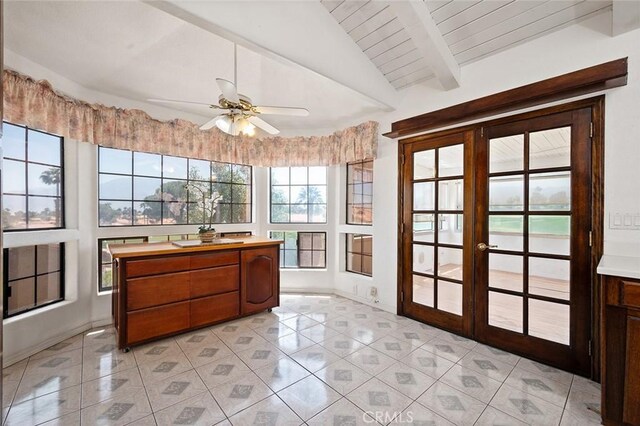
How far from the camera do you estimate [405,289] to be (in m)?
3.38

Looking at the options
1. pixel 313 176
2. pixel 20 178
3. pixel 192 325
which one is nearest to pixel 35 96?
pixel 20 178

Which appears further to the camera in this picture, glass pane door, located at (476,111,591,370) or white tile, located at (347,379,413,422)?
glass pane door, located at (476,111,591,370)

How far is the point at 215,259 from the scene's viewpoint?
10.1 ft

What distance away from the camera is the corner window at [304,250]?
14.6ft

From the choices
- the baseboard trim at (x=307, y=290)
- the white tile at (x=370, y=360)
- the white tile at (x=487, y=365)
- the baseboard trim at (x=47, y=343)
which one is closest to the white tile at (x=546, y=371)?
the white tile at (x=487, y=365)

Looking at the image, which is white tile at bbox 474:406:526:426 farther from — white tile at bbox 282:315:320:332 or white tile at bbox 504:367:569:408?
white tile at bbox 282:315:320:332

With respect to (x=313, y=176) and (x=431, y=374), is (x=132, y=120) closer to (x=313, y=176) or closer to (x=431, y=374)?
(x=313, y=176)

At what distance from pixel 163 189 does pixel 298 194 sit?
190 centimetres

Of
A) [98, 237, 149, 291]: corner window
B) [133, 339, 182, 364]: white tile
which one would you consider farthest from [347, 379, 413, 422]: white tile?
[98, 237, 149, 291]: corner window

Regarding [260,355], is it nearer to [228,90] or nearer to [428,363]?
[428,363]

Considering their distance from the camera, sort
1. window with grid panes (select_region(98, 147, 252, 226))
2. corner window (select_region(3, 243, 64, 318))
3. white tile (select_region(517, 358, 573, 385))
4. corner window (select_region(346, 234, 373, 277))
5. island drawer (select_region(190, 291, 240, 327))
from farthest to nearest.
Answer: corner window (select_region(346, 234, 373, 277)), window with grid panes (select_region(98, 147, 252, 226)), island drawer (select_region(190, 291, 240, 327)), corner window (select_region(3, 243, 64, 318)), white tile (select_region(517, 358, 573, 385))

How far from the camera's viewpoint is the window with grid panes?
10.7 ft

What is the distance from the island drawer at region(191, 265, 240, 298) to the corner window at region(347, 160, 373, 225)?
6.13 feet

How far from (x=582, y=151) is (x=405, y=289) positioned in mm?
2119
